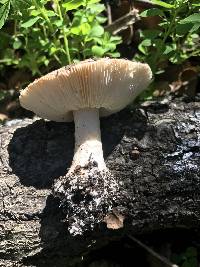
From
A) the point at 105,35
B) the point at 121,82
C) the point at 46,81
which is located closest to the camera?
the point at 46,81

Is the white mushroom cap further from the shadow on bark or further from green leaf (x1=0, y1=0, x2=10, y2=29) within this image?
green leaf (x1=0, y1=0, x2=10, y2=29)

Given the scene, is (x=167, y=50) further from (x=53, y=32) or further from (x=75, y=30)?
(x=53, y=32)

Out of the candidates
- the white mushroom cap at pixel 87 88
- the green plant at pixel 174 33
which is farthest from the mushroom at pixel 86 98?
the green plant at pixel 174 33

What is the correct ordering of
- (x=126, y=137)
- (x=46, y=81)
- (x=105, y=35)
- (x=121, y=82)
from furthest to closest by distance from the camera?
(x=105, y=35), (x=126, y=137), (x=121, y=82), (x=46, y=81)

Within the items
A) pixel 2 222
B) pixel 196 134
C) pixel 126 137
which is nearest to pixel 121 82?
pixel 126 137

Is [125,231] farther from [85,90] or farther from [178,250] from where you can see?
[85,90]

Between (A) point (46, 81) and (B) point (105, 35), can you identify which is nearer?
(A) point (46, 81)

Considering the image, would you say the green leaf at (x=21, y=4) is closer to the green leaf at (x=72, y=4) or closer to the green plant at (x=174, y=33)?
the green leaf at (x=72, y=4)
